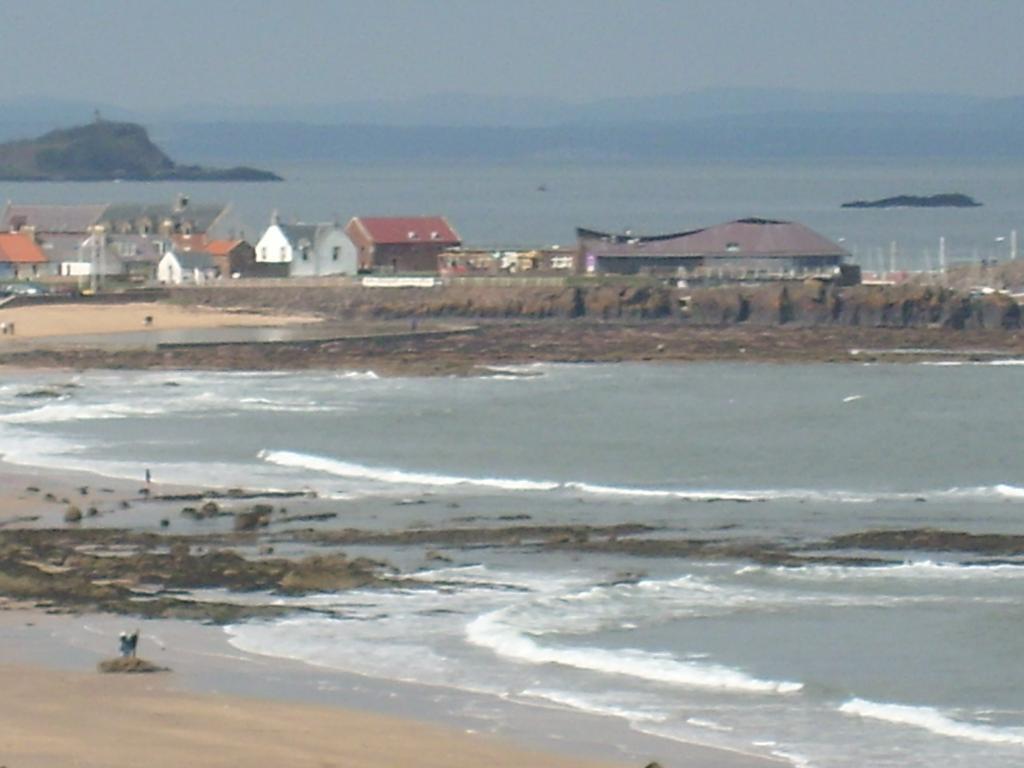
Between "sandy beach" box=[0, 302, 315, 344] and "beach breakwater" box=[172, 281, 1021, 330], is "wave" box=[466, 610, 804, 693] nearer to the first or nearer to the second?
"sandy beach" box=[0, 302, 315, 344]

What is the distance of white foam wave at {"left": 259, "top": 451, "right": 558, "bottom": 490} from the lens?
3362 centimetres

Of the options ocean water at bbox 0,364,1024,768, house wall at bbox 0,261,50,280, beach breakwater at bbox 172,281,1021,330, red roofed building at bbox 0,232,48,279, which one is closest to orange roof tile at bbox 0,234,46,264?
red roofed building at bbox 0,232,48,279

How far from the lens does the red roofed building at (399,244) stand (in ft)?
237

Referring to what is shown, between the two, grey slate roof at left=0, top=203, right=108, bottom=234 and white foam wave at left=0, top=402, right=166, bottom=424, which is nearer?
white foam wave at left=0, top=402, right=166, bottom=424

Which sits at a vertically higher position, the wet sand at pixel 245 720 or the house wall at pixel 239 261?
the house wall at pixel 239 261

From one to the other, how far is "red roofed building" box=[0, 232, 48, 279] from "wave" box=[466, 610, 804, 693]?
5033cm

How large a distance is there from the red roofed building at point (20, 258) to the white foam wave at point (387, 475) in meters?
36.7

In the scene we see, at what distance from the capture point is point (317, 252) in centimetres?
7062

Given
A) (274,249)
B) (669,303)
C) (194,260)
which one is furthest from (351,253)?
(669,303)

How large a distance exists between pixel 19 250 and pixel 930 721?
56.0 metres

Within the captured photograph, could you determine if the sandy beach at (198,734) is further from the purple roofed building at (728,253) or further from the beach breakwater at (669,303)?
the purple roofed building at (728,253)

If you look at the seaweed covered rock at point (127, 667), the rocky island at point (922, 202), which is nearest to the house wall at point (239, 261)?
the seaweed covered rock at point (127, 667)

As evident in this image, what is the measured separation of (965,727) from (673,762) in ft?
8.91

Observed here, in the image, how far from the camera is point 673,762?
1811cm
